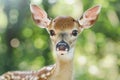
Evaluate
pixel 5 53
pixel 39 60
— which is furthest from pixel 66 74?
pixel 5 53

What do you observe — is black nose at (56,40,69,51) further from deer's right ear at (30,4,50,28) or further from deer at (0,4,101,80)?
deer's right ear at (30,4,50,28)

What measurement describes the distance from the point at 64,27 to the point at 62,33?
0.02 meters

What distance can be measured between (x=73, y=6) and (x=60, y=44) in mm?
1909

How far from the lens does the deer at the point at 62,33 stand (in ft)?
4.14

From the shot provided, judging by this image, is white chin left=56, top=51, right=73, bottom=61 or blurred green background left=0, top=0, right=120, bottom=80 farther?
blurred green background left=0, top=0, right=120, bottom=80

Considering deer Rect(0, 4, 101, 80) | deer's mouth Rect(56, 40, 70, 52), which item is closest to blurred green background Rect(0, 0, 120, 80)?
deer Rect(0, 4, 101, 80)

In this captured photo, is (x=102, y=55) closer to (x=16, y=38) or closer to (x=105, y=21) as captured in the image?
(x=105, y=21)

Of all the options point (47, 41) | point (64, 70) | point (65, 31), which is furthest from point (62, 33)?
point (47, 41)

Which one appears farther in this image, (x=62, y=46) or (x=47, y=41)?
(x=47, y=41)

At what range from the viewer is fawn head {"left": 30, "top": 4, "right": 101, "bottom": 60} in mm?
1245

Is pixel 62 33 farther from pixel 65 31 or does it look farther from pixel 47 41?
pixel 47 41

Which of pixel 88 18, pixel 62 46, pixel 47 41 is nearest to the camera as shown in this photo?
pixel 62 46

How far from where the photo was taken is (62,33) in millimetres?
1266

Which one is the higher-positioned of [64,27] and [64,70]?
[64,27]
